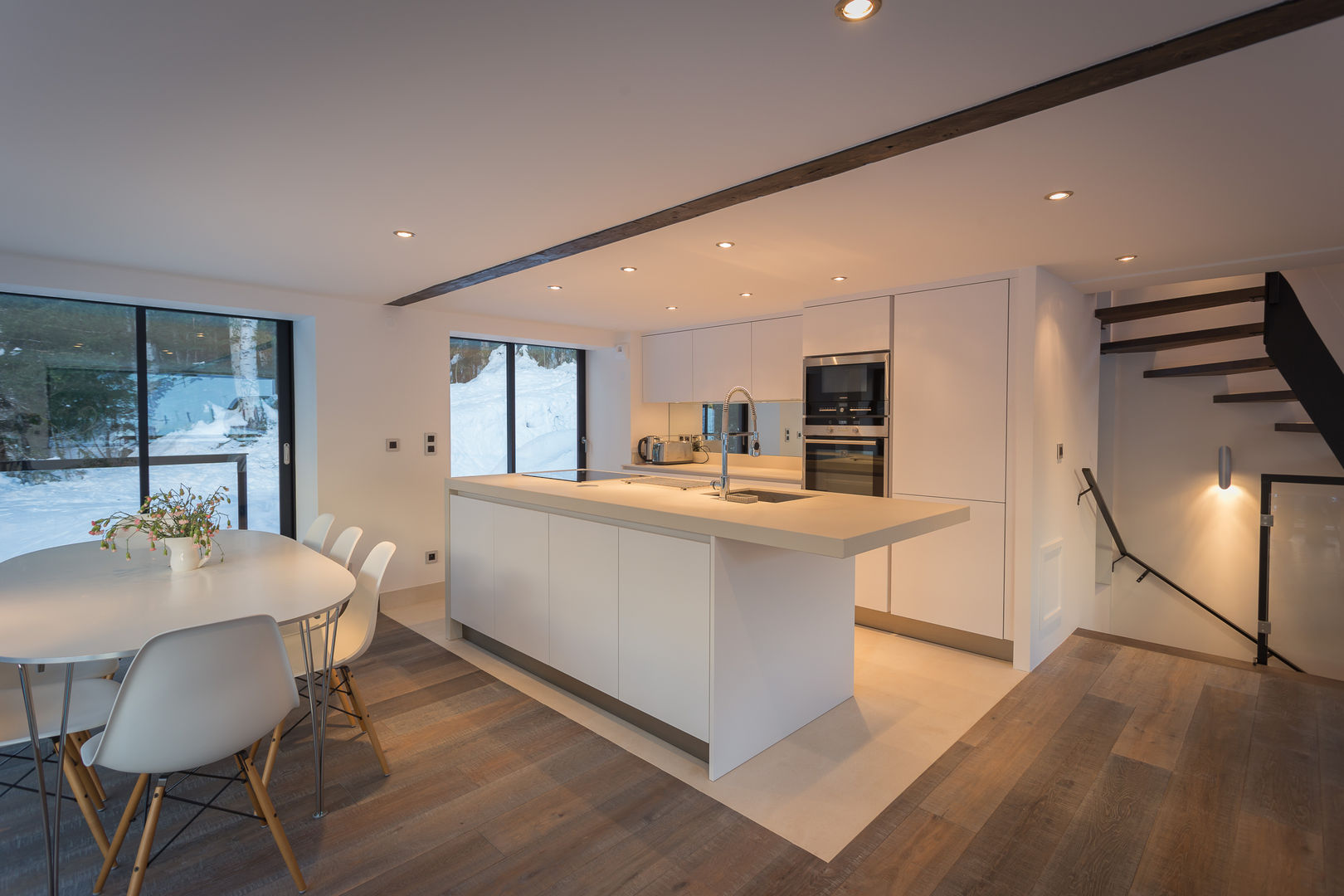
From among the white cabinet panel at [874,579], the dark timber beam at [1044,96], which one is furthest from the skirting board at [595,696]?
the dark timber beam at [1044,96]

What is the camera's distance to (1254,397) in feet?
13.5

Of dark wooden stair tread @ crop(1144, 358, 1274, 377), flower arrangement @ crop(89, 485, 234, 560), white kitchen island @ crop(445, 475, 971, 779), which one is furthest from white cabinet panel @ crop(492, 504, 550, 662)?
dark wooden stair tread @ crop(1144, 358, 1274, 377)

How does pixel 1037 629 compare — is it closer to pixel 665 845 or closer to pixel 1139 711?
pixel 1139 711

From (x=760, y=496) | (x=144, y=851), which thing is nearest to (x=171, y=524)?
(x=144, y=851)

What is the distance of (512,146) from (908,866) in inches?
95.8

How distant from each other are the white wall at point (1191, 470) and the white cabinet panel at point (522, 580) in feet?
14.8

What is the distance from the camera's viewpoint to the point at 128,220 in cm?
258

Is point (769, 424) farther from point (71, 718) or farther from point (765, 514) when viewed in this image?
point (71, 718)

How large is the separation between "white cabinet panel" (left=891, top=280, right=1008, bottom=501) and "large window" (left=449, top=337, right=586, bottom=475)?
2.97 meters

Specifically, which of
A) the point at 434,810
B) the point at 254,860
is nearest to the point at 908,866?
the point at 434,810

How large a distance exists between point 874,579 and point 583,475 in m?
1.93

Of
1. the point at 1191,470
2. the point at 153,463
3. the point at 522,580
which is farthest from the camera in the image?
the point at 1191,470

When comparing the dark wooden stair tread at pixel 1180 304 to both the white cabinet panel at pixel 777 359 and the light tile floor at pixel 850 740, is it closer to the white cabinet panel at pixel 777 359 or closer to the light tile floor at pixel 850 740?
the white cabinet panel at pixel 777 359

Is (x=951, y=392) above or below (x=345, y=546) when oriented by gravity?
above
